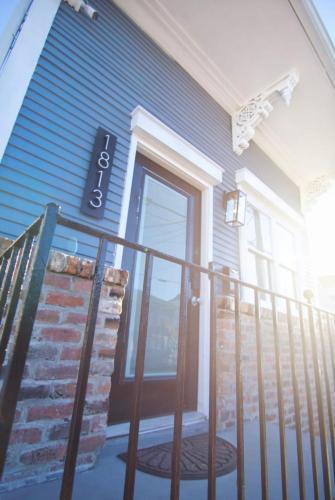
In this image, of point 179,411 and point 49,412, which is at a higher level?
point 179,411

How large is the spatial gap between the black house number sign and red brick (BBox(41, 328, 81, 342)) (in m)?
0.87

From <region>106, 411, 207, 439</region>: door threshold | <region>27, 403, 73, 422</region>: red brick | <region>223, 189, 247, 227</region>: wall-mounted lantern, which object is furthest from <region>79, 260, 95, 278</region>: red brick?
<region>223, 189, 247, 227</region>: wall-mounted lantern

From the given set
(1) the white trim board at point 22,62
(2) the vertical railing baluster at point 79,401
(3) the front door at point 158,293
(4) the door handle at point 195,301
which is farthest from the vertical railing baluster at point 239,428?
(1) the white trim board at point 22,62

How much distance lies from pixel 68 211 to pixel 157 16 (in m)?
2.50

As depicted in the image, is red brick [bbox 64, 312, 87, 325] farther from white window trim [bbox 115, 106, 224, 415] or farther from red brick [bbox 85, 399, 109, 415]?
white window trim [bbox 115, 106, 224, 415]

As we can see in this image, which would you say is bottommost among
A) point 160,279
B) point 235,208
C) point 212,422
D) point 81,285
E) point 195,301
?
point 212,422

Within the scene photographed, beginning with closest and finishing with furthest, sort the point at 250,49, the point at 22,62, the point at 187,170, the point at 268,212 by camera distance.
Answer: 1. the point at 22,62
2. the point at 187,170
3. the point at 250,49
4. the point at 268,212

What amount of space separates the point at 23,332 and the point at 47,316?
912mm

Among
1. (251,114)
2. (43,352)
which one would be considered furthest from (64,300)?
(251,114)

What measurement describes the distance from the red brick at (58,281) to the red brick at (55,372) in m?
0.40

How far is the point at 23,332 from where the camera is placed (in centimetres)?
54

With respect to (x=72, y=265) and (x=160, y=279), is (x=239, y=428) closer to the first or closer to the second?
(x=72, y=265)

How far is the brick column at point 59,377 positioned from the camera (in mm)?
1178

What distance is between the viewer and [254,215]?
3.88m
